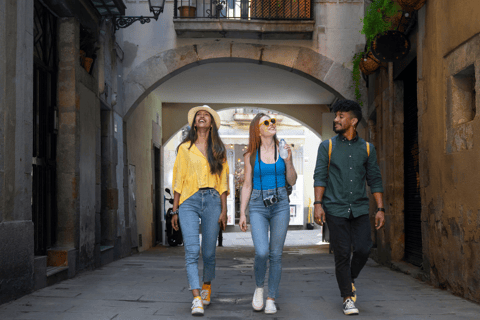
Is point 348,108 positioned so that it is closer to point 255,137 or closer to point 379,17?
point 255,137

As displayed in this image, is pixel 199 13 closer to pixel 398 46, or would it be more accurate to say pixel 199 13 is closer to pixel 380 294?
pixel 398 46

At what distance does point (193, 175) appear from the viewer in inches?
184

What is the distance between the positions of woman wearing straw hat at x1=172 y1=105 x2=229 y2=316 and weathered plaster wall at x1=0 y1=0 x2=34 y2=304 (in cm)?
151

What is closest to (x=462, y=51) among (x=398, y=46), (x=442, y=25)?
(x=442, y=25)

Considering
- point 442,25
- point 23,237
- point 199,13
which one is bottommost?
point 23,237

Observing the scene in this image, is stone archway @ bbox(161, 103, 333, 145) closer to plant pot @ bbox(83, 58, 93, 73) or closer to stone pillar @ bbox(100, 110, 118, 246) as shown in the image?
stone pillar @ bbox(100, 110, 118, 246)

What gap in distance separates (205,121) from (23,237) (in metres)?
2.00

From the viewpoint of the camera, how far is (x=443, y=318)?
421cm

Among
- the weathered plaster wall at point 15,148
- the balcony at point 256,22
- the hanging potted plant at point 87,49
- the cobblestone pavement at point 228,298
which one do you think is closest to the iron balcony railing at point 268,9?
the balcony at point 256,22

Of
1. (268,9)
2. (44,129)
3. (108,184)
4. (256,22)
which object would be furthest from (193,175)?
(268,9)

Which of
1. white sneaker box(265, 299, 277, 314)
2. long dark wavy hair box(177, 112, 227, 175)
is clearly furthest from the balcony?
white sneaker box(265, 299, 277, 314)

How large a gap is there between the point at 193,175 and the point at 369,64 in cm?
526

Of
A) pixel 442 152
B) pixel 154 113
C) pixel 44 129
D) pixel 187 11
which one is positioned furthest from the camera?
pixel 154 113

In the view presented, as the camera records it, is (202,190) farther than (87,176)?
No
